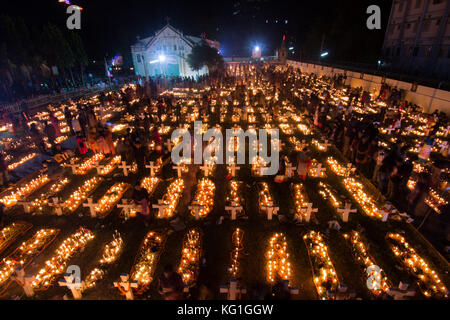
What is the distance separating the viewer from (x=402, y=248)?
6.90 metres

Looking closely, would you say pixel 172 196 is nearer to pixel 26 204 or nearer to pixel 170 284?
pixel 170 284

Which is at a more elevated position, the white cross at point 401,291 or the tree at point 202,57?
the tree at point 202,57

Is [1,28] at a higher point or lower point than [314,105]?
higher

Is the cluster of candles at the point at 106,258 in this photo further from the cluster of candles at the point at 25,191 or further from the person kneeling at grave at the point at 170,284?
the cluster of candles at the point at 25,191

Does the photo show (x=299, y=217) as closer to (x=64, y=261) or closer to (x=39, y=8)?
(x=64, y=261)

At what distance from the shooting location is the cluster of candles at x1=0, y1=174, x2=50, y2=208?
30.6 feet

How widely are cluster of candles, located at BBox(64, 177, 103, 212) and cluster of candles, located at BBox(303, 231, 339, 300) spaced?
314 inches

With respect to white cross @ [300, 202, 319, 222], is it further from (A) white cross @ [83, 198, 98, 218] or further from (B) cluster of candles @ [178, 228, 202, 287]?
(A) white cross @ [83, 198, 98, 218]

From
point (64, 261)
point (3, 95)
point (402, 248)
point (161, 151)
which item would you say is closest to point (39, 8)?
point (3, 95)

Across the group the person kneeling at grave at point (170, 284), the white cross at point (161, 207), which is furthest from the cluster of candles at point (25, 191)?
the person kneeling at grave at point (170, 284)

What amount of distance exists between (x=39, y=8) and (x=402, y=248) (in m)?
61.8

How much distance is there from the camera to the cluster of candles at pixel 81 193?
356 inches

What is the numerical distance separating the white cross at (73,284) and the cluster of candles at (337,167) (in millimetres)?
10086
